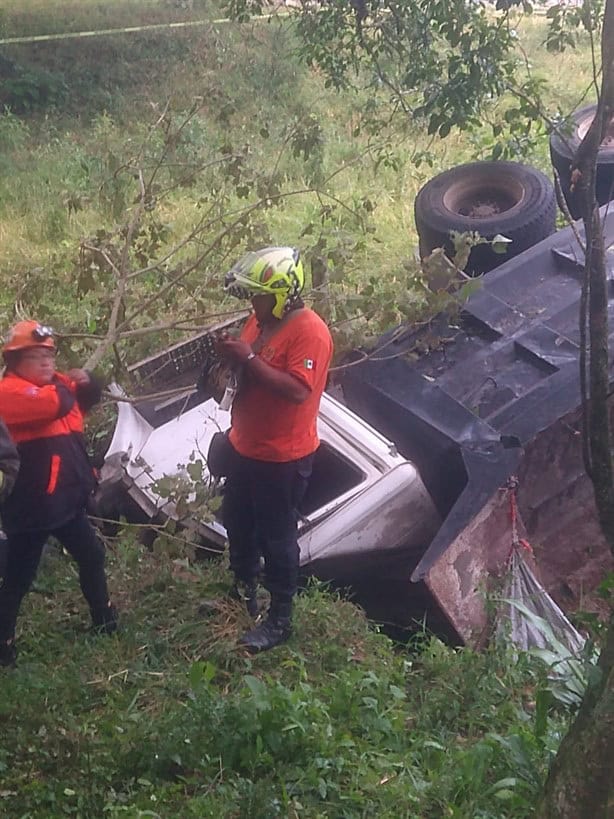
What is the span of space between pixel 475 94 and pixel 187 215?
4572 millimetres

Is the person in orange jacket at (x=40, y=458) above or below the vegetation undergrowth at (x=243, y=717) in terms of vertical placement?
above

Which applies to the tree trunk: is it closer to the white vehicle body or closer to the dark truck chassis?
the dark truck chassis

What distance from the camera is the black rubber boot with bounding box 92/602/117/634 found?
159 inches

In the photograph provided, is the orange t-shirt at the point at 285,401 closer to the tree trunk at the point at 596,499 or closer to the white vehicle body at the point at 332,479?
the white vehicle body at the point at 332,479

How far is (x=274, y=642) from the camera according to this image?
4.01 metres

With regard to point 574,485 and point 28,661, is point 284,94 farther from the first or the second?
point 28,661

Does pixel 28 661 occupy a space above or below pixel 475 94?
below

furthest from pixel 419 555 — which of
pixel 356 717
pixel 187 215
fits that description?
pixel 187 215

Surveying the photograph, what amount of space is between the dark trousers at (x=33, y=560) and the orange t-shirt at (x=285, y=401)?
712 millimetres

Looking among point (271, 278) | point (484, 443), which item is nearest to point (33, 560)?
point (271, 278)

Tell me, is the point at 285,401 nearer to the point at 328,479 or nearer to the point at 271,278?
the point at 271,278

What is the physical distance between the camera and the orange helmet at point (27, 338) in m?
3.42

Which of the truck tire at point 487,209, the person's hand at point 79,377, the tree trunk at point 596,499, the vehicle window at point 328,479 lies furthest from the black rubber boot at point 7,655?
the truck tire at point 487,209

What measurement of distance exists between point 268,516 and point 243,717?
0.83m
